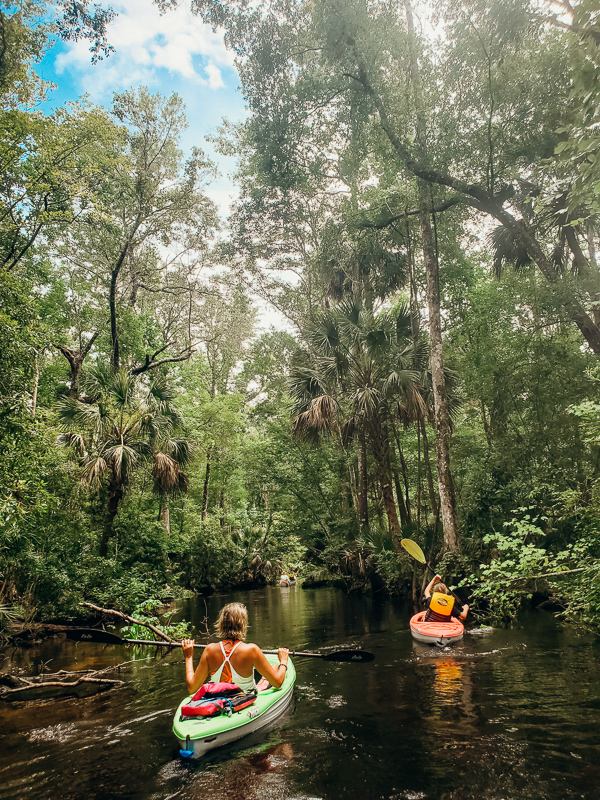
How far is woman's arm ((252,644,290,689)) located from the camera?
474 cm

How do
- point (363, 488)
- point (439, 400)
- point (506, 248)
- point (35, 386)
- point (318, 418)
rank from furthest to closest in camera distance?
point (363, 488)
point (318, 418)
point (506, 248)
point (439, 400)
point (35, 386)

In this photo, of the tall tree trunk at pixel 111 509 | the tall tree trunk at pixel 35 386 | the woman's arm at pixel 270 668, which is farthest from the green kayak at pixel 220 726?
the tall tree trunk at pixel 111 509

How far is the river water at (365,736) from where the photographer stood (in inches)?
147

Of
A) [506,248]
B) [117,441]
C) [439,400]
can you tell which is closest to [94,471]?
[117,441]

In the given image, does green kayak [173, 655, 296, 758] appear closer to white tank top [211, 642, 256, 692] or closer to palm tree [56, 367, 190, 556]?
white tank top [211, 642, 256, 692]

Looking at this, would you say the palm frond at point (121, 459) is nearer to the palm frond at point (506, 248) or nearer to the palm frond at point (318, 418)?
the palm frond at point (318, 418)

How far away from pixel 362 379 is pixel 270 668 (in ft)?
36.7

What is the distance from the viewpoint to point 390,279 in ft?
60.9

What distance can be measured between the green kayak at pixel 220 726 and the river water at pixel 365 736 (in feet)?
0.59

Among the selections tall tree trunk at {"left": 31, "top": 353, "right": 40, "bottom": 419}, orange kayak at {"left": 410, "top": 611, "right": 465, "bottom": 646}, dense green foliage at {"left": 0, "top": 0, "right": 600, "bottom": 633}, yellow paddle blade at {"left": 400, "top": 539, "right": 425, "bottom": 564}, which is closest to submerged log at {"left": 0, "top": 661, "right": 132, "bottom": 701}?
dense green foliage at {"left": 0, "top": 0, "right": 600, "bottom": 633}

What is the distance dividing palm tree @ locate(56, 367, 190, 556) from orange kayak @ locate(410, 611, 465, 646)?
840 centimetres

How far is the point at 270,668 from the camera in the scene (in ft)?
16.2

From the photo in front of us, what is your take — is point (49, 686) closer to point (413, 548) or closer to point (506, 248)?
point (413, 548)

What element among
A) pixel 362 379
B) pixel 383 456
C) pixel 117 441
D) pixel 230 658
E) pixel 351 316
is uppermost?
pixel 351 316
